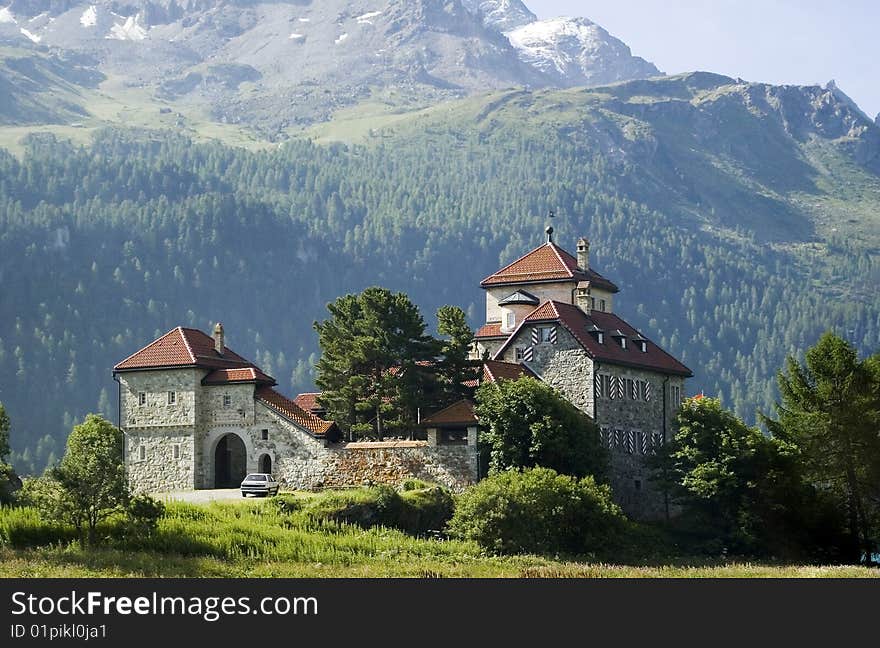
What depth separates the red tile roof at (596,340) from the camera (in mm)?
107625

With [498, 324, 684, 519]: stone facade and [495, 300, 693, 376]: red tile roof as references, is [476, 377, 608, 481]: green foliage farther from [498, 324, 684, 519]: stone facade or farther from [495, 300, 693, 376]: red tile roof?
[495, 300, 693, 376]: red tile roof

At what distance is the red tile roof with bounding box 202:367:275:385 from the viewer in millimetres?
106062

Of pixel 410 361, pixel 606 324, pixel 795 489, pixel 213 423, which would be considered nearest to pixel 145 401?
pixel 213 423

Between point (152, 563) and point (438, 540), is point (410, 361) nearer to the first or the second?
point (438, 540)

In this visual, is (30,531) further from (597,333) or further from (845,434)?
(845,434)

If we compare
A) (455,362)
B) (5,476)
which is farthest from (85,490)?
(455,362)

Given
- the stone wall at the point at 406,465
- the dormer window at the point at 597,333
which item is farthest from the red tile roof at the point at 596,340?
the stone wall at the point at 406,465

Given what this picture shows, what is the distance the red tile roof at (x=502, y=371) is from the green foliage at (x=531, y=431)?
3452 mm

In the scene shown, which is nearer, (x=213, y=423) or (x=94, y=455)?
(x=94, y=455)

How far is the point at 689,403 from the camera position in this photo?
4240 inches

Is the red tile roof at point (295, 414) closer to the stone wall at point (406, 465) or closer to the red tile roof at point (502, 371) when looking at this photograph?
the stone wall at point (406, 465)
